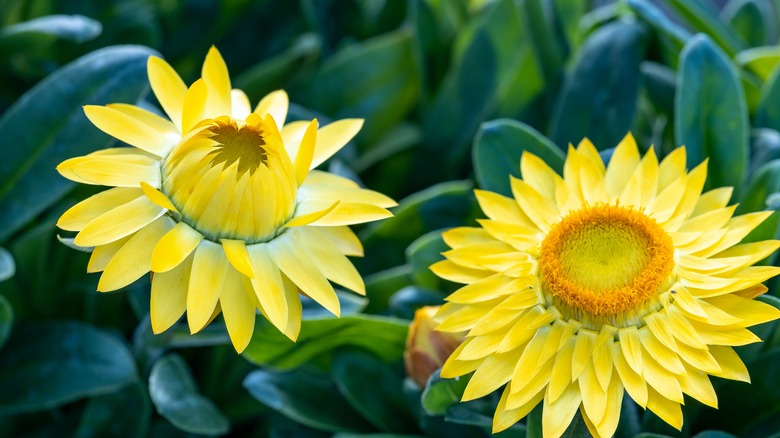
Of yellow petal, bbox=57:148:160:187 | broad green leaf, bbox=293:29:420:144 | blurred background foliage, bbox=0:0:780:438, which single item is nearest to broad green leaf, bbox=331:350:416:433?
blurred background foliage, bbox=0:0:780:438

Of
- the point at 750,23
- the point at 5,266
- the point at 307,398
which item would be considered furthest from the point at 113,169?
the point at 750,23

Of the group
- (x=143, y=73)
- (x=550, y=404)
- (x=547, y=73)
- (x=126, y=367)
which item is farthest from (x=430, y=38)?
(x=550, y=404)

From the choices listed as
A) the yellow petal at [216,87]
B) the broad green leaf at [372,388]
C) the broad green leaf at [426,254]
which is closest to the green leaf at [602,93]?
the broad green leaf at [426,254]

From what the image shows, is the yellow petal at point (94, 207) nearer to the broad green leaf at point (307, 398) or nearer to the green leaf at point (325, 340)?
the green leaf at point (325, 340)

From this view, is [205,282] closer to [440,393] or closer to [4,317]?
[440,393]

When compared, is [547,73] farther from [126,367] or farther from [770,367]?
[126,367]

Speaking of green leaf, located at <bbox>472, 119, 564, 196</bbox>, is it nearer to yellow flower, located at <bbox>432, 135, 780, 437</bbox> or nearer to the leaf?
yellow flower, located at <bbox>432, 135, 780, 437</bbox>
